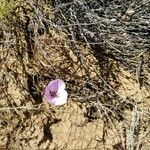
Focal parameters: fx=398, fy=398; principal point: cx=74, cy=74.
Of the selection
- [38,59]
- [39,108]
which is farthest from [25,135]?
[38,59]

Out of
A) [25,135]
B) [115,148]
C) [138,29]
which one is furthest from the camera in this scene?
[138,29]

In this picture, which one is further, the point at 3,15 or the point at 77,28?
the point at 77,28

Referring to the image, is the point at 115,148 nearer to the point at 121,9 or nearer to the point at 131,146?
the point at 131,146

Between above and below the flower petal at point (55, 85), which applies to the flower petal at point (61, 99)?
below

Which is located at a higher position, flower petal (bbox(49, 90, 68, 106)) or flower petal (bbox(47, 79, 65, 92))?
flower petal (bbox(47, 79, 65, 92))

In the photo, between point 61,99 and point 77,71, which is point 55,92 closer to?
point 61,99
